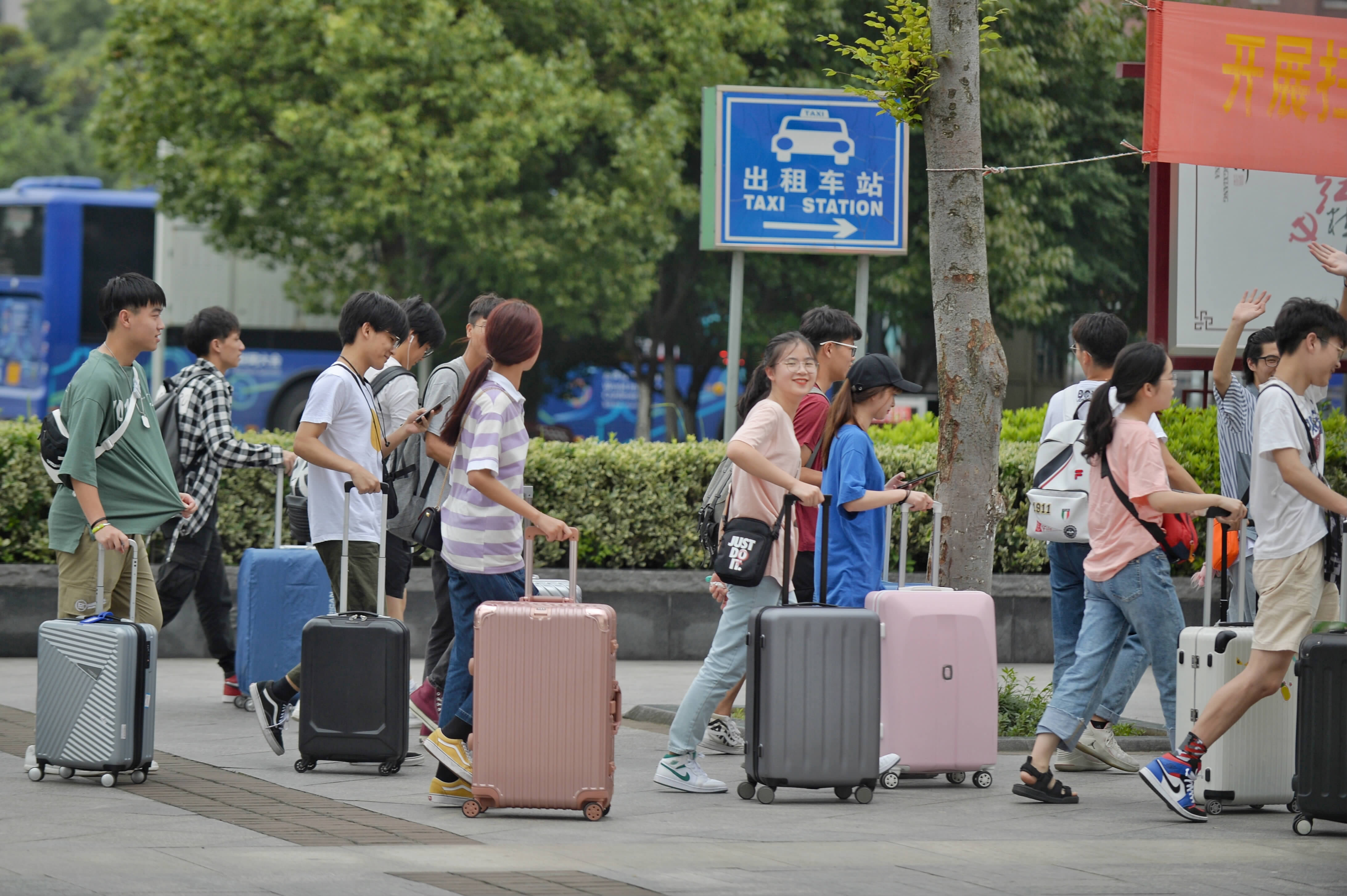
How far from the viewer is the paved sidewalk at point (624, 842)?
16.5 ft

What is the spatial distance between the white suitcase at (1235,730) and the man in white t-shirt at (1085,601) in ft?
2.57

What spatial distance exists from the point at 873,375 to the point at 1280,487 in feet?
5.17

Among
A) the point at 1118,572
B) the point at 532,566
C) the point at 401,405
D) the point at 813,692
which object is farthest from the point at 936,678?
the point at 401,405

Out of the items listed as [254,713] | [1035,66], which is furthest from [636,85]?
[254,713]

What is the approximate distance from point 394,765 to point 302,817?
0.96 metres

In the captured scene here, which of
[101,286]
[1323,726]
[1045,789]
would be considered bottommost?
[1045,789]

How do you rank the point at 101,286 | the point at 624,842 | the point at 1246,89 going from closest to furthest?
the point at 624,842 → the point at 1246,89 → the point at 101,286

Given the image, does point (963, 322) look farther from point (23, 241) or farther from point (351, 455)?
point (23, 241)

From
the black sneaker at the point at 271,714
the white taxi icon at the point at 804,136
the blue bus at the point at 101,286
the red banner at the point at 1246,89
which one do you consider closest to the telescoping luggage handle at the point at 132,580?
the black sneaker at the point at 271,714

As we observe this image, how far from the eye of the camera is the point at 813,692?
6.32 m

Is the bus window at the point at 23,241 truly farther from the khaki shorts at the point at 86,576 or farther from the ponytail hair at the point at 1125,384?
the ponytail hair at the point at 1125,384

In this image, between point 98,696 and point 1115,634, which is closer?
point 98,696

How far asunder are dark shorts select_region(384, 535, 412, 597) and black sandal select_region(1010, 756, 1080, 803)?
291 cm

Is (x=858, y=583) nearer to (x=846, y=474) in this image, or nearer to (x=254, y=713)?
(x=846, y=474)
